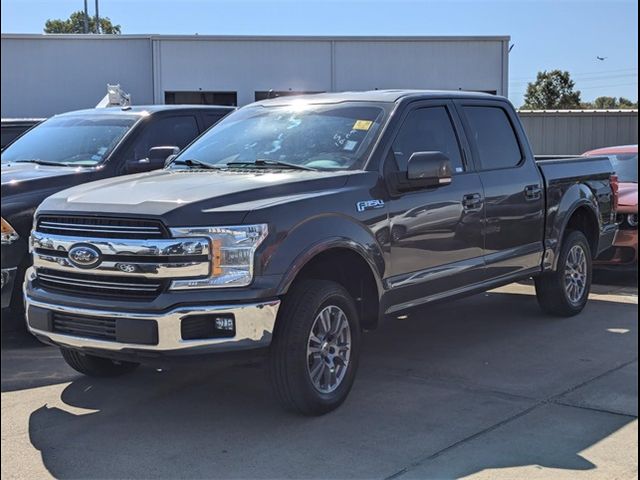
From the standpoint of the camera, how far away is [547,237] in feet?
22.8

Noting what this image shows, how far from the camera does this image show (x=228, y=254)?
4199 mm

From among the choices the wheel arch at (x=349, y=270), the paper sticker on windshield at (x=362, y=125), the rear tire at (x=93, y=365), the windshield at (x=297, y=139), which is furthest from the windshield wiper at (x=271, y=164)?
the rear tire at (x=93, y=365)

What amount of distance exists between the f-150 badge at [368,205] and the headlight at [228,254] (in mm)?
893

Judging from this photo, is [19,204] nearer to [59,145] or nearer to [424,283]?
[59,145]

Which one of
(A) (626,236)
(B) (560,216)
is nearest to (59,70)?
(A) (626,236)

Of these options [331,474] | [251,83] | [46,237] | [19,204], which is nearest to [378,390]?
[331,474]

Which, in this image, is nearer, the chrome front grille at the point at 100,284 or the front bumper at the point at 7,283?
the chrome front grille at the point at 100,284

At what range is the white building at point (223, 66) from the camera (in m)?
28.7

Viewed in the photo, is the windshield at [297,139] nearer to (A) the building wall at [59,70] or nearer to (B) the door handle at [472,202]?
(B) the door handle at [472,202]

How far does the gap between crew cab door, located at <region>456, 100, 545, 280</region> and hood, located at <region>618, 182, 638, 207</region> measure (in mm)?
3209

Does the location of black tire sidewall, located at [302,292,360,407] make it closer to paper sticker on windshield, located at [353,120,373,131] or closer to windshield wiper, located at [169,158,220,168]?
paper sticker on windshield, located at [353,120,373,131]

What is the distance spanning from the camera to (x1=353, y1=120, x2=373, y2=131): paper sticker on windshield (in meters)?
5.40

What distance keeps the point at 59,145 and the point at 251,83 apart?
23.7 m

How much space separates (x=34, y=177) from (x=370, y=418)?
341cm
